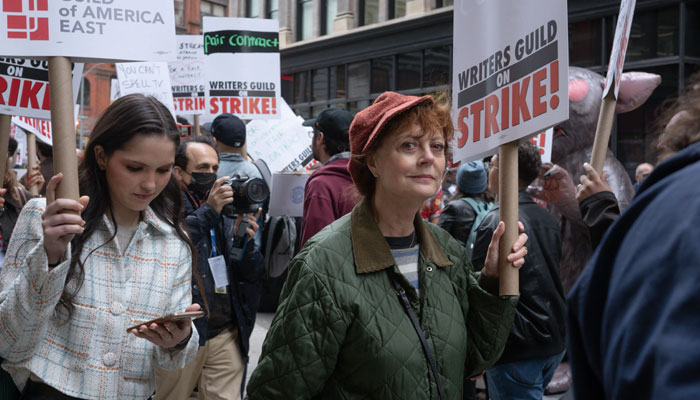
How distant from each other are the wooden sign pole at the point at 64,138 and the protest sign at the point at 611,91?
1993mm

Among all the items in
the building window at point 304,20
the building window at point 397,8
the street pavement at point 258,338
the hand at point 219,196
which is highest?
the building window at point 304,20

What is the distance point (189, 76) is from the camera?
8.58 meters

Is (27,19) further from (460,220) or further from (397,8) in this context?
(397,8)

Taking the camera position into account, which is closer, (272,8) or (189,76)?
(189,76)

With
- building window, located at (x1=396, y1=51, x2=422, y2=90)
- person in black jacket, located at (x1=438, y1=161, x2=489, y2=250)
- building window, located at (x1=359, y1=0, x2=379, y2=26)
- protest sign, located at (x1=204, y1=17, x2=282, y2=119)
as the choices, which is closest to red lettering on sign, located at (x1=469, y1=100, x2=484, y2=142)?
person in black jacket, located at (x1=438, y1=161, x2=489, y2=250)

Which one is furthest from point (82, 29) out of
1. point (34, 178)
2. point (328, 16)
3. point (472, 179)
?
point (328, 16)

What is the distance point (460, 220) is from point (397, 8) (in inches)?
605

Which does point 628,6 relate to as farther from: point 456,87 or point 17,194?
point 17,194

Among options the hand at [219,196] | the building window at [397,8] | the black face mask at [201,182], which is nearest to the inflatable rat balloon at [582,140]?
the black face mask at [201,182]

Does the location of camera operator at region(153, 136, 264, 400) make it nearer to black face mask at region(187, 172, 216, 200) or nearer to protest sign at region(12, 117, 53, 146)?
black face mask at region(187, 172, 216, 200)

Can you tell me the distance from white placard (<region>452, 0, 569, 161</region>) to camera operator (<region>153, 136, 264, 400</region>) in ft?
5.14

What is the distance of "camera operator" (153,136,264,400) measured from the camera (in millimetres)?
3568

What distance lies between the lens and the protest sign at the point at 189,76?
28.0ft

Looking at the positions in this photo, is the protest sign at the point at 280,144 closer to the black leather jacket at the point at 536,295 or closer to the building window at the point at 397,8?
the black leather jacket at the point at 536,295
